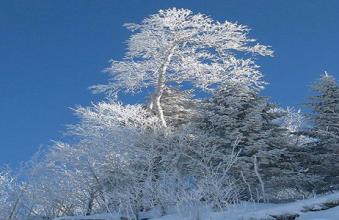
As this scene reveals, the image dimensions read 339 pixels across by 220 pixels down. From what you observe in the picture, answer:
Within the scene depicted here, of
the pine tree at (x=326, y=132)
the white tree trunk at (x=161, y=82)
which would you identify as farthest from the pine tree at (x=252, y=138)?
the white tree trunk at (x=161, y=82)

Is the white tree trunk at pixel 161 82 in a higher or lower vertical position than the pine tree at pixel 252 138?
higher

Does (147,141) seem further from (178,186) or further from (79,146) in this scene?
(178,186)

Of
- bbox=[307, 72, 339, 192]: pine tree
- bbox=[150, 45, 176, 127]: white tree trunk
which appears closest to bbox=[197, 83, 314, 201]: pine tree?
bbox=[307, 72, 339, 192]: pine tree

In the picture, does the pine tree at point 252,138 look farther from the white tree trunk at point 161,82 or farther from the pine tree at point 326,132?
the white tree trunk at point 161,82

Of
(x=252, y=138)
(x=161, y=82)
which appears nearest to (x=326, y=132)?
(x=252, y=138)

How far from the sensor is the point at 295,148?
1068 inches

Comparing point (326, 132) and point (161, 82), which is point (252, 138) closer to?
point (326, 132)

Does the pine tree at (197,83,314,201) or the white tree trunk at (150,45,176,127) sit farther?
the white tree trunk at (150,45,176,127)

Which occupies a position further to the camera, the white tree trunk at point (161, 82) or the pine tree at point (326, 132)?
the white tree trunk at point (161, 82)

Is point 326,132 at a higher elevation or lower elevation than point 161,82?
lower

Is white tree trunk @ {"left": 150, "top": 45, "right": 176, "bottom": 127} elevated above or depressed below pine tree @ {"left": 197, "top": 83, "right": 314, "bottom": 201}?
above

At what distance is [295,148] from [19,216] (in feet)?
50.0

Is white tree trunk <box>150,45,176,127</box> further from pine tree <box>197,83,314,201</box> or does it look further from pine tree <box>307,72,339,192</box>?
pine tree <box>307,72,339,192</box>

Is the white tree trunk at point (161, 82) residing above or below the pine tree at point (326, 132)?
above
